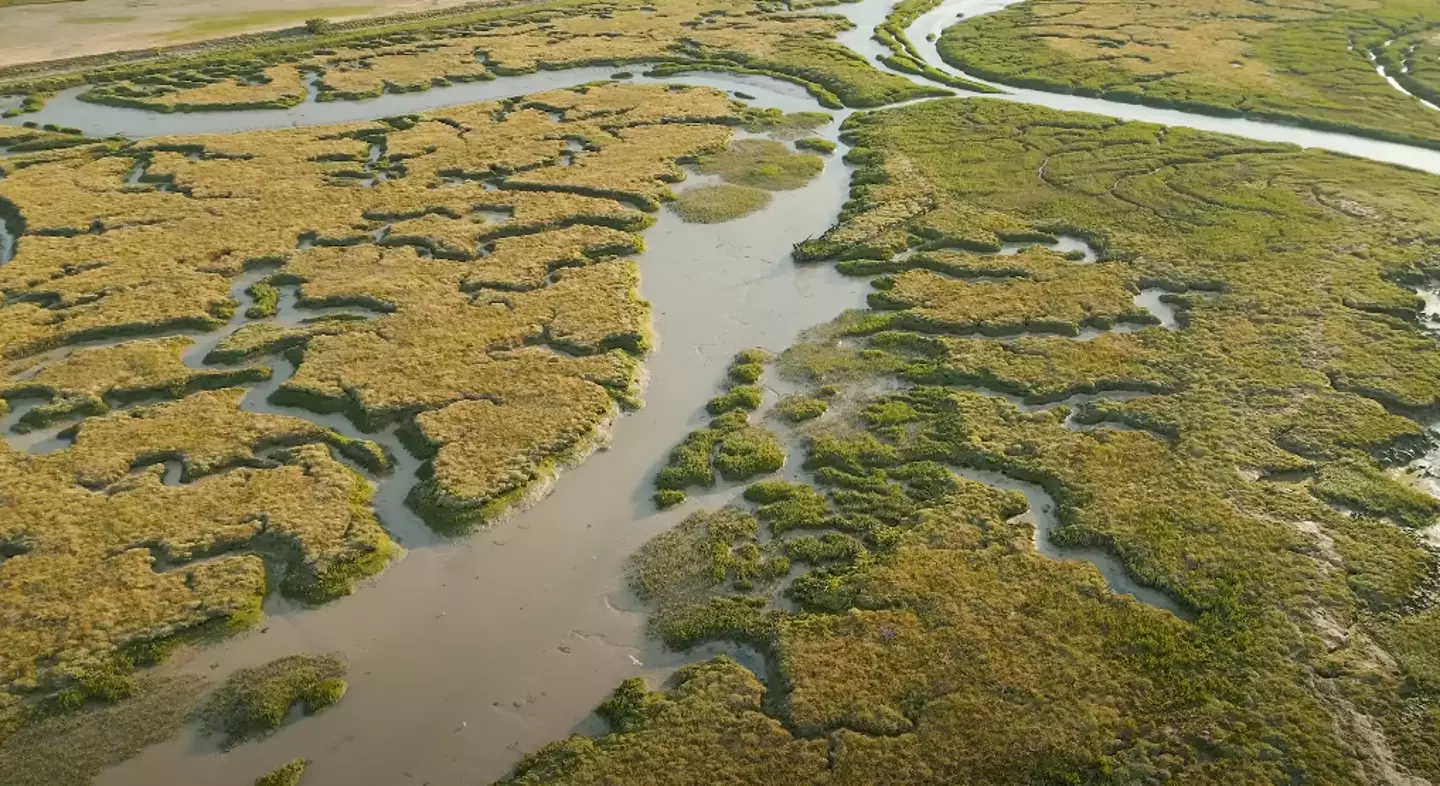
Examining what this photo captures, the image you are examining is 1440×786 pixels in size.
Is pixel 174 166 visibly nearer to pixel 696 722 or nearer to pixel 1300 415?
pixel 696 722

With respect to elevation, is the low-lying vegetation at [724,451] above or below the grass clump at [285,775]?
above

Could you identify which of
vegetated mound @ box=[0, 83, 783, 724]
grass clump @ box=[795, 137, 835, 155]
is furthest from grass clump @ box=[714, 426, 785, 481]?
grass clump @ box=[795, 137, 835, 155]

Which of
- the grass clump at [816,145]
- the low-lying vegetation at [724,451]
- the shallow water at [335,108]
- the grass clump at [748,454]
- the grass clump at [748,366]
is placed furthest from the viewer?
the shallow water at [335,108]

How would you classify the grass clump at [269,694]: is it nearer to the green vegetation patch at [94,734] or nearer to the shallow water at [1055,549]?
the green vegetation patch at [94,734]

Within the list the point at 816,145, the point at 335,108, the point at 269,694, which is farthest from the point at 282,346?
the point at 335,108

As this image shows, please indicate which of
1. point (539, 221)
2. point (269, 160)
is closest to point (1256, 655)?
point (539, 221)

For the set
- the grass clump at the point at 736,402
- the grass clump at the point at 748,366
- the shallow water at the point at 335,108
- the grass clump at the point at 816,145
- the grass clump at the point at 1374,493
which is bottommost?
the grass clump at the point at 1374,493

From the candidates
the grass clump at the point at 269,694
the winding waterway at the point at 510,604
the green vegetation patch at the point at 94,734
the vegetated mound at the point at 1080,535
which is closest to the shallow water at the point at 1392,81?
the vegetated mound at the point at 1080,535

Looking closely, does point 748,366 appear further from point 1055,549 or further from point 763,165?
point 763,165
